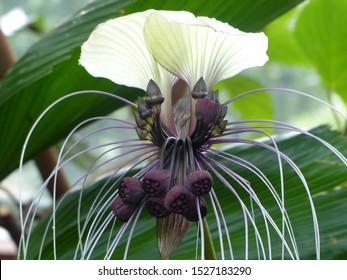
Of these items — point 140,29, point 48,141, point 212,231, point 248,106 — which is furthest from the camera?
point 248,106

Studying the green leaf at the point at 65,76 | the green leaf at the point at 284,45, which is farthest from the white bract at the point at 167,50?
the green leaf at the point at 284,45

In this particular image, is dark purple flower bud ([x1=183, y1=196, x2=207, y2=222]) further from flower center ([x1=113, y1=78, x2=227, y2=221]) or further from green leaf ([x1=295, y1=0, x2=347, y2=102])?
green leaf ([x1=295, y1=0, x2=347, y2=102])

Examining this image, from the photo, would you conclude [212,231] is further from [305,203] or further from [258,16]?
[258,16]

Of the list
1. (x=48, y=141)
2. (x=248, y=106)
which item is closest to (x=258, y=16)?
(x=48, y=141)

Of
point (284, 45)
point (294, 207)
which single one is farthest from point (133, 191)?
point (284, 45)

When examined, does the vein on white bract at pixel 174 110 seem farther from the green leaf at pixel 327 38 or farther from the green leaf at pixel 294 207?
the green leaf at pixel 327 38

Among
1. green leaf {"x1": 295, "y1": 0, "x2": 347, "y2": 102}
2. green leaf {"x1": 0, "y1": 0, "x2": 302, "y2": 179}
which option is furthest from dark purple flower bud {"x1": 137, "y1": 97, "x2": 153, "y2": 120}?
green leaf {"x1": 295, "y1": 0, "x2": 347, "y2": 102}
